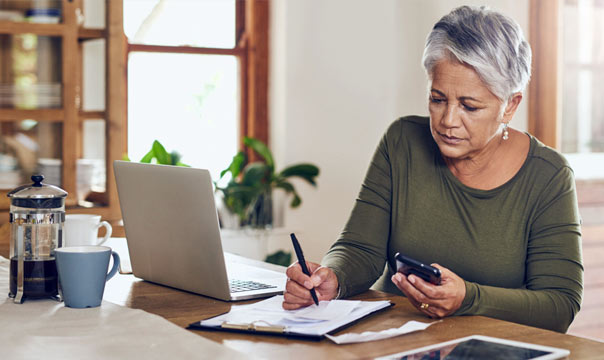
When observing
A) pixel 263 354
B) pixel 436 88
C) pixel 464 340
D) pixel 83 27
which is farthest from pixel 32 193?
pixel 83 27

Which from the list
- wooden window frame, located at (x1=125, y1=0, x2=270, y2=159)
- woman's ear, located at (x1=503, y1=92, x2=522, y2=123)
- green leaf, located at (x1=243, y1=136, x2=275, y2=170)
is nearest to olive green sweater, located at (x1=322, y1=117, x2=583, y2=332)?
woman's ear, located at (x1=503, y1=92, x2=522, y2=123)

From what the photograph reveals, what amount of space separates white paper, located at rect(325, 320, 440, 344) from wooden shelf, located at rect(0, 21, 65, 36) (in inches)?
90.3

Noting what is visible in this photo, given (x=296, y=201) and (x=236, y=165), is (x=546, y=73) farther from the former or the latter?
(x=236, y=165)

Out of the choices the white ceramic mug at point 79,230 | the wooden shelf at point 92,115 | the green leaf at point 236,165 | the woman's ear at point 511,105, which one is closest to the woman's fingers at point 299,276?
the white ceramic mug at point 79,230

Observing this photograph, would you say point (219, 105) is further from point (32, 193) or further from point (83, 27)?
point (32, 193)

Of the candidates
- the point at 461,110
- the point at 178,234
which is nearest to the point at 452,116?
the point at 461,110

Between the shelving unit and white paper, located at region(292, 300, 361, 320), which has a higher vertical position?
the shelving unit

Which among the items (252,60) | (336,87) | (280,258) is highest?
(252,60)

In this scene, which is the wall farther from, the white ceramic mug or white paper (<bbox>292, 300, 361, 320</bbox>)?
white paper (<bbox>292, 300, 361, 320</bbox>)

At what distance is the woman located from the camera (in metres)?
1.62

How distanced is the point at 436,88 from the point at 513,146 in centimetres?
28

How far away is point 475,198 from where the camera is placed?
1.85m

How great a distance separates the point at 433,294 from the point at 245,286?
0.42 m

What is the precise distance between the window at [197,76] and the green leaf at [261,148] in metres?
0.15
